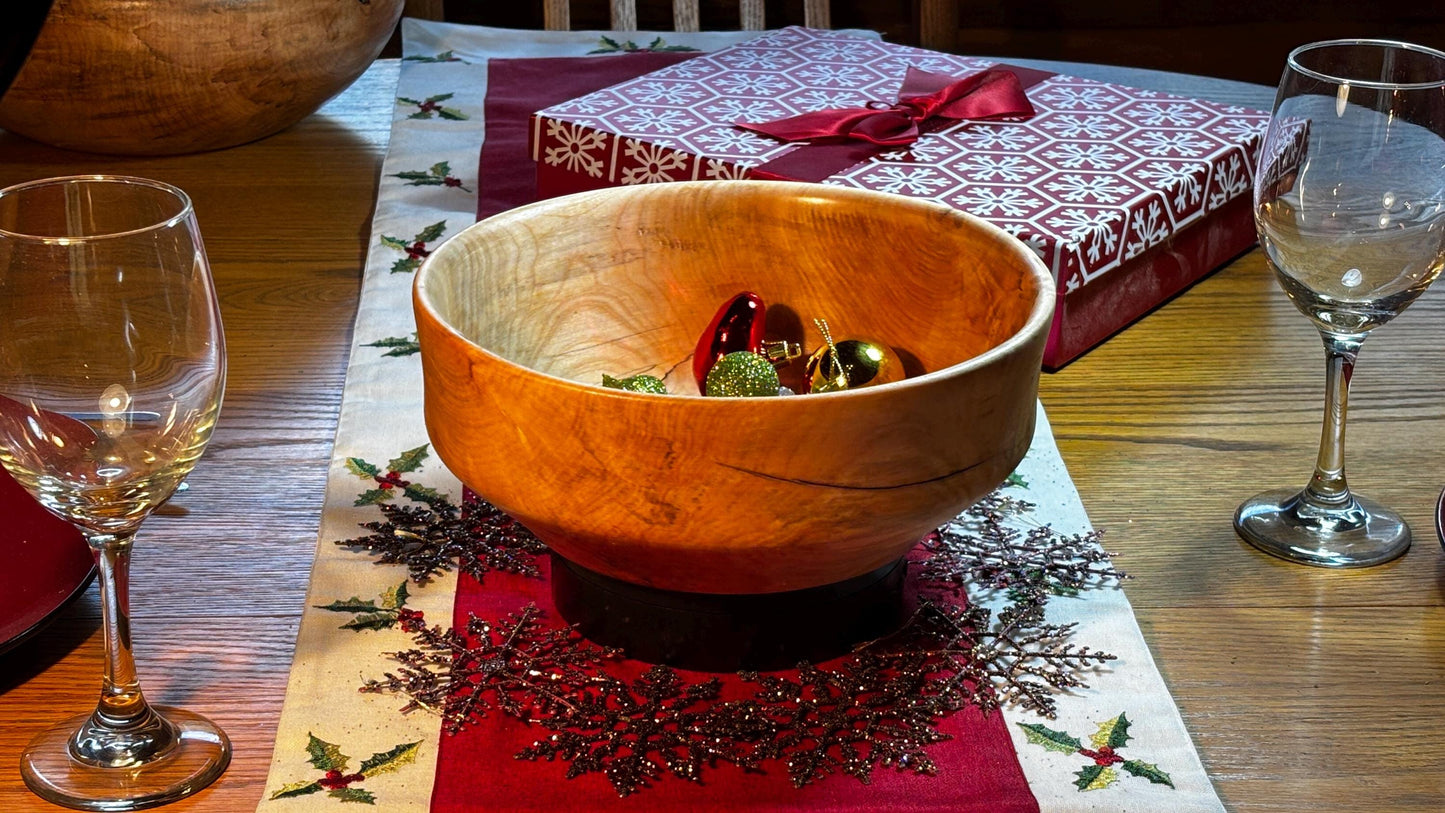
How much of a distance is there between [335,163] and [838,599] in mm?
785

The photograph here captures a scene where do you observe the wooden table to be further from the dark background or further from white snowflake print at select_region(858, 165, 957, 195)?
the dark background

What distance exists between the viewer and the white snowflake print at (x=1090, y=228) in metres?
0.83

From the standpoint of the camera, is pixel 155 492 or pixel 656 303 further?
pixel 656 303

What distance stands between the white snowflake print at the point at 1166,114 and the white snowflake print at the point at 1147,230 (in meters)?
0.14

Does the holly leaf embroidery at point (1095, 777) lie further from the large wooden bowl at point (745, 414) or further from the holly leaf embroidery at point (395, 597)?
the holly leaf embroidery at point (395, 597)

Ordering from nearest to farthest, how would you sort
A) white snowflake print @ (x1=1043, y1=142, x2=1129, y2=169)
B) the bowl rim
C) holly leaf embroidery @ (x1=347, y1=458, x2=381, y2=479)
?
1. the bowl rim
2. holly leaf embroidery @ (x1=347, y1=458, x2=381, y2=479)
3. white snowflake print @ (x1=1043, y1=142, x2=1129, y2=169)

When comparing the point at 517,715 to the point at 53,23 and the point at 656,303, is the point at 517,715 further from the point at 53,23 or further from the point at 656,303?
the point at 53,23

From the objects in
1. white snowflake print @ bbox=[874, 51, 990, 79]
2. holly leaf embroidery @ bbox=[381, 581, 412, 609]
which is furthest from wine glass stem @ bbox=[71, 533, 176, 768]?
white snowflake print @ bbox=[874, 51, 990, 79]

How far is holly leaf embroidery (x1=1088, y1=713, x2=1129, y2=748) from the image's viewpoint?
1.68 feet

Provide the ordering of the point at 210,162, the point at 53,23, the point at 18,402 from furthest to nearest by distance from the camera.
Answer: the point at 210,162, the point at 53,23, the point at 18,402

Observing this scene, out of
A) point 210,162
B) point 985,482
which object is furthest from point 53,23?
point 985,482

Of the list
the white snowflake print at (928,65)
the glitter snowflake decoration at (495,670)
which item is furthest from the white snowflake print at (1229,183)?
the glitter snowflake decoration at (495,670)

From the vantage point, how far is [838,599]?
538 millimetres

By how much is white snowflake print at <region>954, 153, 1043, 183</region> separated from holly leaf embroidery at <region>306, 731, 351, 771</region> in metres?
0.57
